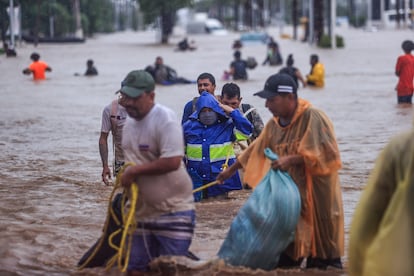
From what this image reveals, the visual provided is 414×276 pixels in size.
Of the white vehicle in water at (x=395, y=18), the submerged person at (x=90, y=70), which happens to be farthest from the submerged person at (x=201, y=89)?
the white vehicle in water at (x=395, y=18)

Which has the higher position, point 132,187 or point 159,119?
point 159,119

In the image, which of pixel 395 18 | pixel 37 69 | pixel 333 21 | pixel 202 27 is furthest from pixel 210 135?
pixel 395 18

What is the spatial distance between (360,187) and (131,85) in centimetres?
586

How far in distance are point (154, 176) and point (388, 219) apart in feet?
6.95

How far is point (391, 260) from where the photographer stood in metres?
4.40

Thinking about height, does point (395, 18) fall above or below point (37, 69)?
above

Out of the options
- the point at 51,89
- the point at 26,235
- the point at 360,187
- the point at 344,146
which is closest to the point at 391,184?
the point at 26,235

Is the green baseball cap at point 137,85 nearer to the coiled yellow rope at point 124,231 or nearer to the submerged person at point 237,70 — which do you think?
the coiled yellow rope at point 124,231

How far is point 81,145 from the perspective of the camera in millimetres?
16547

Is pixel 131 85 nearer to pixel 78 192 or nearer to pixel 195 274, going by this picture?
pixel 195 274

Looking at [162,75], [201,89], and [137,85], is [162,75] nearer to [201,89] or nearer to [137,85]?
[201,89]

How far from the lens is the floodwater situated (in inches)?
330

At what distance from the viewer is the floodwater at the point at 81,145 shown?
838 cm

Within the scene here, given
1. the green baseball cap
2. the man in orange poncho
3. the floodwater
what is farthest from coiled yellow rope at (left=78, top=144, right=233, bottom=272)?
the man in orange poncho
